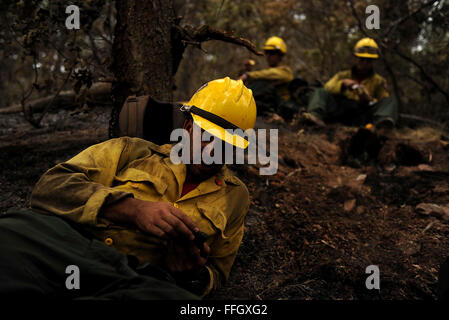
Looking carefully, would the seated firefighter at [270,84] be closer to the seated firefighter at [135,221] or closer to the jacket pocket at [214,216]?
the seated firefighter at [135,221]

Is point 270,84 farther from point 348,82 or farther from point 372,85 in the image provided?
point 372,85

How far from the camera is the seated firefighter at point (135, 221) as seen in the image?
4.61 feet

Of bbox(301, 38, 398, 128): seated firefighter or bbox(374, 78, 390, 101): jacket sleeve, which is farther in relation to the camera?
bbox(374, 78, 390, 101): jacket sleeve

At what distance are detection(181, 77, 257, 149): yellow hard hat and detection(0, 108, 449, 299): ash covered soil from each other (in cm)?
103

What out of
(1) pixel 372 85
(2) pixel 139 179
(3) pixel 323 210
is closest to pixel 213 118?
(2) pixel 139 179

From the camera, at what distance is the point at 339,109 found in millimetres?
6309

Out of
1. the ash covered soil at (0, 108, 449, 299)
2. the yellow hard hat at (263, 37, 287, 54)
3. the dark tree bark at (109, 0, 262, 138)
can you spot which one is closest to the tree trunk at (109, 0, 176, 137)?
the dark tree bark at (109, 0, 262, 138)

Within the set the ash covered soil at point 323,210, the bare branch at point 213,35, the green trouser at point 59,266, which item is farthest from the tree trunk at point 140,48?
the green trouser at point 59,266

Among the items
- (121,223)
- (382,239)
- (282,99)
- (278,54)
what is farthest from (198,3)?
(121,223)

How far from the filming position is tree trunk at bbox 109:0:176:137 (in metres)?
3.06

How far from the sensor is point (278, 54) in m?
6.99

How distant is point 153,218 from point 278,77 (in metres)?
5.38

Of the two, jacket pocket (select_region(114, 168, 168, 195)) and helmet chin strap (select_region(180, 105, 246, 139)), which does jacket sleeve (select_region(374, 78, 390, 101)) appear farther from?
jacket pocket (select_region(114, 168, 168, 195))
